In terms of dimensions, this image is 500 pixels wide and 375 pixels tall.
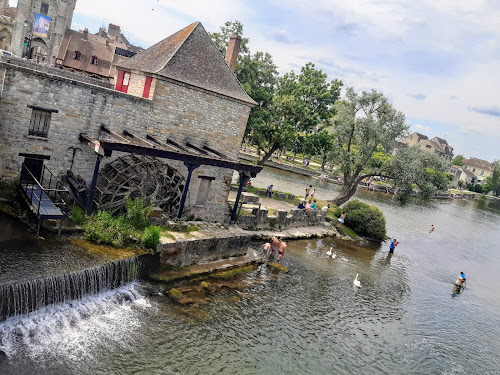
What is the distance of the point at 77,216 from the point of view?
44.9ft

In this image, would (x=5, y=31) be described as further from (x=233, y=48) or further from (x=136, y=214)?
(x=136, y=214)

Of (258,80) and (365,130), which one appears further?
(258,80)

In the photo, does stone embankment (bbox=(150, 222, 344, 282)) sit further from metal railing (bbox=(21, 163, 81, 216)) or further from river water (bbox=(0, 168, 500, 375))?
metal railing (bbox=(21, 163, 81, 216))

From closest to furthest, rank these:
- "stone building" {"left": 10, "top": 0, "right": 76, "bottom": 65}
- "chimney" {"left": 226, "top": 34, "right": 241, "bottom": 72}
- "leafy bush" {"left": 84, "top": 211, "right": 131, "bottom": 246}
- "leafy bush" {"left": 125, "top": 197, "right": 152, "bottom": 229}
A: "leafy bush" {"left": 84, "top": 211, "right": 131, "bottom": 246}
"leafy bush" {"left": 125, "top": 197, "right": 152, "bottom": 229}
"chimney" {"left": 226, "top": 34, "right": 241, "bottom": 72}
"stone building" {"left": 10, "top": 0, "right": 76, "bottom": 65}

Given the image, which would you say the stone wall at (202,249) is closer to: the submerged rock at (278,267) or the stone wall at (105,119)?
the submerged rock at (278,267)

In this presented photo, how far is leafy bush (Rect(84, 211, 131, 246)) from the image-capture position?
1294cm

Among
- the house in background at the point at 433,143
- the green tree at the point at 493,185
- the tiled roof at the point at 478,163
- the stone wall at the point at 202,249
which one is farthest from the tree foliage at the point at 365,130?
the tiled roof at the point at 478,163

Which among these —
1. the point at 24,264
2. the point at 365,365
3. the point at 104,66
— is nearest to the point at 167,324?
the point at 24,264

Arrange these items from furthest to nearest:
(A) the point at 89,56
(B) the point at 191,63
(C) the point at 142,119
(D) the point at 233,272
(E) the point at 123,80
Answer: (A) the point at 89,56, (E) the point at 123,80, (B) the point at 191,63, (C) the point at 142,119, (D) the point at 233,272

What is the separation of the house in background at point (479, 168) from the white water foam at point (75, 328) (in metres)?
133

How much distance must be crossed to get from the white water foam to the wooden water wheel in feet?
15.4

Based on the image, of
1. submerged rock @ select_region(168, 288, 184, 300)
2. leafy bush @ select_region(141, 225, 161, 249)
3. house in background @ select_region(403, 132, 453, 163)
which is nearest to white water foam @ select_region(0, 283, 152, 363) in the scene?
submerged rock @ select_region(168, 288, 184, 300)

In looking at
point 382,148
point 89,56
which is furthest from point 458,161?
point 89,56

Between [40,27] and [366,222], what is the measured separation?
4921cm
